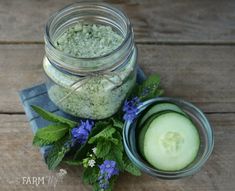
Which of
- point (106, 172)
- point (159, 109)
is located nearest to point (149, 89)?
point (159, 109)

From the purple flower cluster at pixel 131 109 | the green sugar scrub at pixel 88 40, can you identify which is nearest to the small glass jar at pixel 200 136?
the purple flower cluster at pixel 131 109

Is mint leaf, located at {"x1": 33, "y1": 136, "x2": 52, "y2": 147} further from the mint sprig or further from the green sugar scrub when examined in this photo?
the green sugar scrub

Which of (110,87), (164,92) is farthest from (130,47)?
(164,92)

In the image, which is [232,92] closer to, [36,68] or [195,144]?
[195,144]

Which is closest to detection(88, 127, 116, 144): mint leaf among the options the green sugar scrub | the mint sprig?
the mint sprig

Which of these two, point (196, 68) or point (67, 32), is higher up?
point (67, 32)

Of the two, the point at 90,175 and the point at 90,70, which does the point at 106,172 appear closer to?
the point at 90,175
